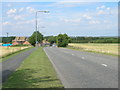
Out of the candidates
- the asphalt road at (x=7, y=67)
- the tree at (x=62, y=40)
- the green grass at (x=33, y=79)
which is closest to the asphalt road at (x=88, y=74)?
the green grass at (x=33, y=79)

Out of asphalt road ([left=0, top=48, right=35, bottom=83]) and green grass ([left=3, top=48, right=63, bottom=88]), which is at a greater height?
green grass ([left=3, top=48, right=63, bottom=88])

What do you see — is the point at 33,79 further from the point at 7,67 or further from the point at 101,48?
the point at 101,48

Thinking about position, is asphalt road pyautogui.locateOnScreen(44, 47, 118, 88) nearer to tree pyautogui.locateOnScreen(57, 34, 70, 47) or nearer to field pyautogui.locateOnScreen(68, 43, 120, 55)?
field pyautogui.locateOnScreen(68, 43, 120, 55)

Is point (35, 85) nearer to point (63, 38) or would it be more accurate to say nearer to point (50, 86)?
point (50, 86)

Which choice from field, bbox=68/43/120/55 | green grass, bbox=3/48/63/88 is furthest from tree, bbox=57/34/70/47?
green grass, bbox=3/48/63/88

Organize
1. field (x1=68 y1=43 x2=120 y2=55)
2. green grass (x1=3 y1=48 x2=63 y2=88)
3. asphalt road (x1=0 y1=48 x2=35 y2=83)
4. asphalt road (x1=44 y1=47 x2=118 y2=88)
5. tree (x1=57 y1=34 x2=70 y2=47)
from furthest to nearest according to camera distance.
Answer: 1. tree (x1=57 y1=34 x2=70 y2=47)
2. field (x1=68 y1=43 x2=120 y2=55)
3. asphalt road (x1=0 y1=48 x2=35 y2=83)
4. asphalt road (x1=44 y1=47 x2=118 y2=88)
5. green grass (x1=3 y1=48 x2=63 y2=88)

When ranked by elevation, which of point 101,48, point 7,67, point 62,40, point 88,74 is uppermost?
point 88,74

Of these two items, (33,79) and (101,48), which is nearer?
(33,79)

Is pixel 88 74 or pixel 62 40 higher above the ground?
pixel 88 74

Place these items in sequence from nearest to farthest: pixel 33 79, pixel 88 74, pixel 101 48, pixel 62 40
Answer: pixel 33 79, pixel 88 74, pixel 101 48, pixel 62 40

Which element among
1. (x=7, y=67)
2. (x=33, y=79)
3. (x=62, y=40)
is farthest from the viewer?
(x=62, y=40)

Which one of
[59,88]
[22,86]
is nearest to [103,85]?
[59,88]

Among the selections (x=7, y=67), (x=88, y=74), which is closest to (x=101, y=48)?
(x=7, y=67)

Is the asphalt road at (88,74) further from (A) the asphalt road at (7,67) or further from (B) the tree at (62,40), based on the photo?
(B) the tree at (62,40)
